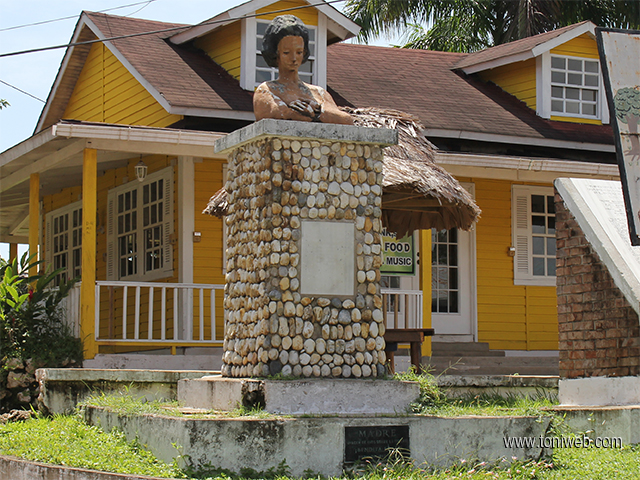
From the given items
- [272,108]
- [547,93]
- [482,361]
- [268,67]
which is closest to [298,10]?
[268,67]

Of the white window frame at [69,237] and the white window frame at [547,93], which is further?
the white window frame at [547,93]

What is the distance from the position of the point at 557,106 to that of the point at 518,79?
0.98 meters

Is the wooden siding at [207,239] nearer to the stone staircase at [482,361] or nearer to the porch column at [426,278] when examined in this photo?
the porch column at [426,278]

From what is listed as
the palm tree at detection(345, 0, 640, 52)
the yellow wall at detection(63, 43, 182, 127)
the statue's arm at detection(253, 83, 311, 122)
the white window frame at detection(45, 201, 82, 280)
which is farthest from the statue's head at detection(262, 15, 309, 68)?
the palm tree at detection(345, 0, 640, 52)

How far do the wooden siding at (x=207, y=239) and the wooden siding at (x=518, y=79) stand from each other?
6736 mm

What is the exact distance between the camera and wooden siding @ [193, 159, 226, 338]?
Result: 12781mm

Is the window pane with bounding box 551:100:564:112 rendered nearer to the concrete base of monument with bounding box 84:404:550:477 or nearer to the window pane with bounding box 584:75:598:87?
the window pane with bounding box 584:75:598:87

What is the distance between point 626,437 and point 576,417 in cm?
46

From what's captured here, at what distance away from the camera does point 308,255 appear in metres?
7.12

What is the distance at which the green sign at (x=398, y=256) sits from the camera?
1380 cm

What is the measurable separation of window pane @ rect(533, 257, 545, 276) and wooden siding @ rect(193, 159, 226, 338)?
5.33 meters

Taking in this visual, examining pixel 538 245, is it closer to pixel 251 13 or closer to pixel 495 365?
pixel 495 365

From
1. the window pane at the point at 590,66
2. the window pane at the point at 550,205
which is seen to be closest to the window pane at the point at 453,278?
the window pane at the point at 550,205

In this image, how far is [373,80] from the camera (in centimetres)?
1642
